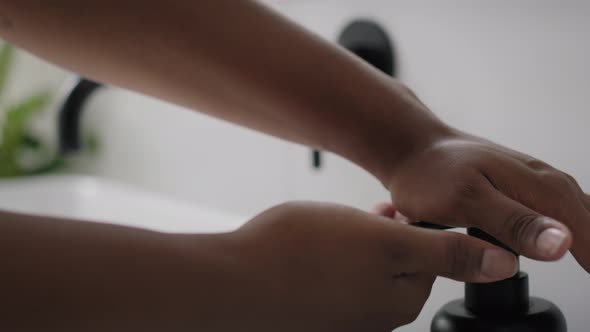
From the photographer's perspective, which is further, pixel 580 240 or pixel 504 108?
pixel 504 108

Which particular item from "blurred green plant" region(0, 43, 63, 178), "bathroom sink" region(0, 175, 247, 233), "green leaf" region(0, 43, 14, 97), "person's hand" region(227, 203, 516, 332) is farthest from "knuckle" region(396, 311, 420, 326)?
"green leaf" region(0, 43, 14, 97)

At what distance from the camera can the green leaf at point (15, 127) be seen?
1.38m

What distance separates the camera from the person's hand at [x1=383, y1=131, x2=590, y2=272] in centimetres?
40

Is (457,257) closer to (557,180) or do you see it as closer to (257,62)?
(557,180)

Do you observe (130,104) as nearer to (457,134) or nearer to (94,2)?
(94,2)

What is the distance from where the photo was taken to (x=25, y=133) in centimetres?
140

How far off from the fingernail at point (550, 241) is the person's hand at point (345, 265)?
0.08 feet

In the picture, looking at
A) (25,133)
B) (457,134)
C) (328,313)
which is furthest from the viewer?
(25,133)

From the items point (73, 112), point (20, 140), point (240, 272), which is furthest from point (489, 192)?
point (20, 140)

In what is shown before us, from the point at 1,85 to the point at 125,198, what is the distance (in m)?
0.62

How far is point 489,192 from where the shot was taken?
42 centimetres

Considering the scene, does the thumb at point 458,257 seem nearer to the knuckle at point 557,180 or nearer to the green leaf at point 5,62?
the knuckle at point 557,180

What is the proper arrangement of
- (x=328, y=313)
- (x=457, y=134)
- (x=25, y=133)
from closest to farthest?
(x=328, y=313) < (x=457, y=134) < (x=25, y=133)

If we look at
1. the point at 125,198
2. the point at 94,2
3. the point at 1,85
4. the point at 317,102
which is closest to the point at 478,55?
the point at 317,102
